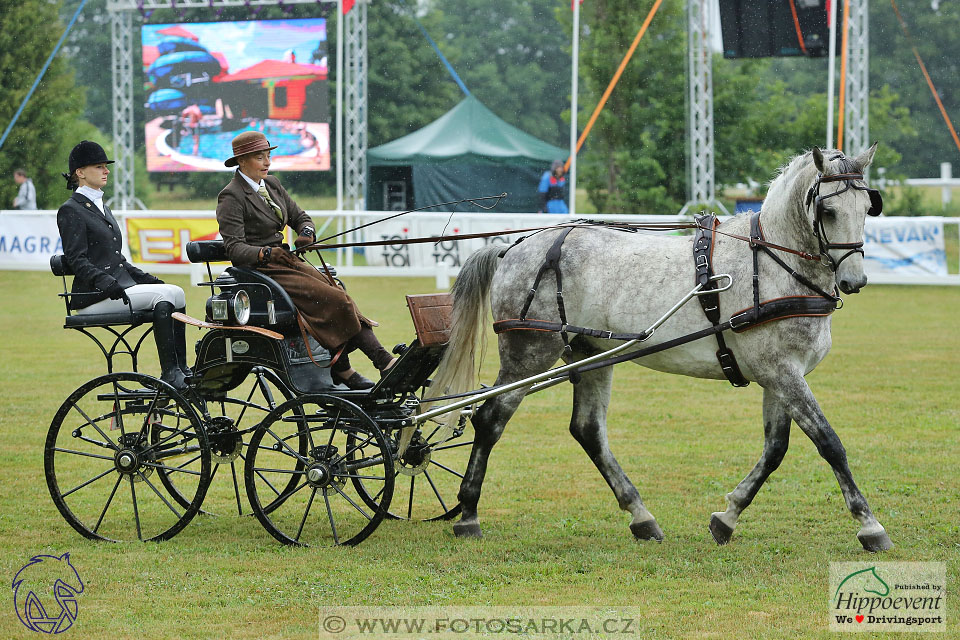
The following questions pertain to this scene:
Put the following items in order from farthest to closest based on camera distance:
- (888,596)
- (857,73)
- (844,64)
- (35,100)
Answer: (35,100), (844,64), (857,73), (888,596)

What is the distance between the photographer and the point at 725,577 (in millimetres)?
5195

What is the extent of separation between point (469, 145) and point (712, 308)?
71.7ft

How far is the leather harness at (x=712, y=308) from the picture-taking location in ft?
17.9

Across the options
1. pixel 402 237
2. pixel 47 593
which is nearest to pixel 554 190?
pixel 402 237

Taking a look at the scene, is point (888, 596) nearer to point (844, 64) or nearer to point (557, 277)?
point (557, 277)

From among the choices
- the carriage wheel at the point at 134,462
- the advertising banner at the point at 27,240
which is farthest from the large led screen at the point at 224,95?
the carriage wheel at the point at 134,462

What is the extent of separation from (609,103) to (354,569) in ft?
80.5

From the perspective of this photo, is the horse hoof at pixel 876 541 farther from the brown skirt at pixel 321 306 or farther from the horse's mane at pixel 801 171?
the brown skirt at pixel 321 306

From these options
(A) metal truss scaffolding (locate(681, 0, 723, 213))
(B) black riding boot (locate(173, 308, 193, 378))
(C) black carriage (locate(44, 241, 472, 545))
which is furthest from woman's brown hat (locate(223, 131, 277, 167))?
(A) metal truss scaffolding (locate(681, 0, 723, 213))

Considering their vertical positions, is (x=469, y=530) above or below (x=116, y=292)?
below

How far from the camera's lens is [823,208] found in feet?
17.5

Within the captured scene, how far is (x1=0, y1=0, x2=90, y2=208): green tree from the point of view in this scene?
30219 millimetres

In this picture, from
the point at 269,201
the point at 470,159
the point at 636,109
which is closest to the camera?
the point at 269,201

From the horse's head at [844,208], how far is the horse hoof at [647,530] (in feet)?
5.21
